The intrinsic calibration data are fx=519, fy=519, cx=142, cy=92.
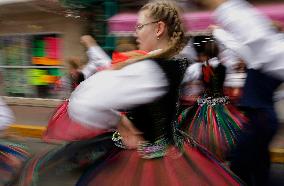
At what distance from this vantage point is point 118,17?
35.0ft

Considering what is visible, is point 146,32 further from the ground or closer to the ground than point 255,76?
further from the ground

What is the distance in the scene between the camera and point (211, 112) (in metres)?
4.98

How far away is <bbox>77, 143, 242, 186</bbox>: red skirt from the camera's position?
1769 millimetres

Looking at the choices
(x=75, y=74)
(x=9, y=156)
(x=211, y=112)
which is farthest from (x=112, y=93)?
(x=75, y=74)

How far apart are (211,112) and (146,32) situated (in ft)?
10.1

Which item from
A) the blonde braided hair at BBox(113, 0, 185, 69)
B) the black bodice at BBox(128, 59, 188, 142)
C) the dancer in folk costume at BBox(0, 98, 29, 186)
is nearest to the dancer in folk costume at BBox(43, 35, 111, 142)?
the dancer in folk costume at BBox(0, 98, 29, 186)

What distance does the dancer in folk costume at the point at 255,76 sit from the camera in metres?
1.86

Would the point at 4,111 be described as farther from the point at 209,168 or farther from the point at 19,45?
the point at 19,45

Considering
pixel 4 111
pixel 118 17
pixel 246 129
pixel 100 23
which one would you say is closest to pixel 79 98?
pixel 246 129

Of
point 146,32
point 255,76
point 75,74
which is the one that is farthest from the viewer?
point 75,74

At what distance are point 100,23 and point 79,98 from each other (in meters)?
10.4

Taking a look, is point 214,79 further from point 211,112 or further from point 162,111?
point 162,111

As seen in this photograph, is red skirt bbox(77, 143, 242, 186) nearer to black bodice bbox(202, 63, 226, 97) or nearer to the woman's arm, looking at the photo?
the woman's arm

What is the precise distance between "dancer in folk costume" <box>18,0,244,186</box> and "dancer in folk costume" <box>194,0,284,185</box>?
0.23 meters
